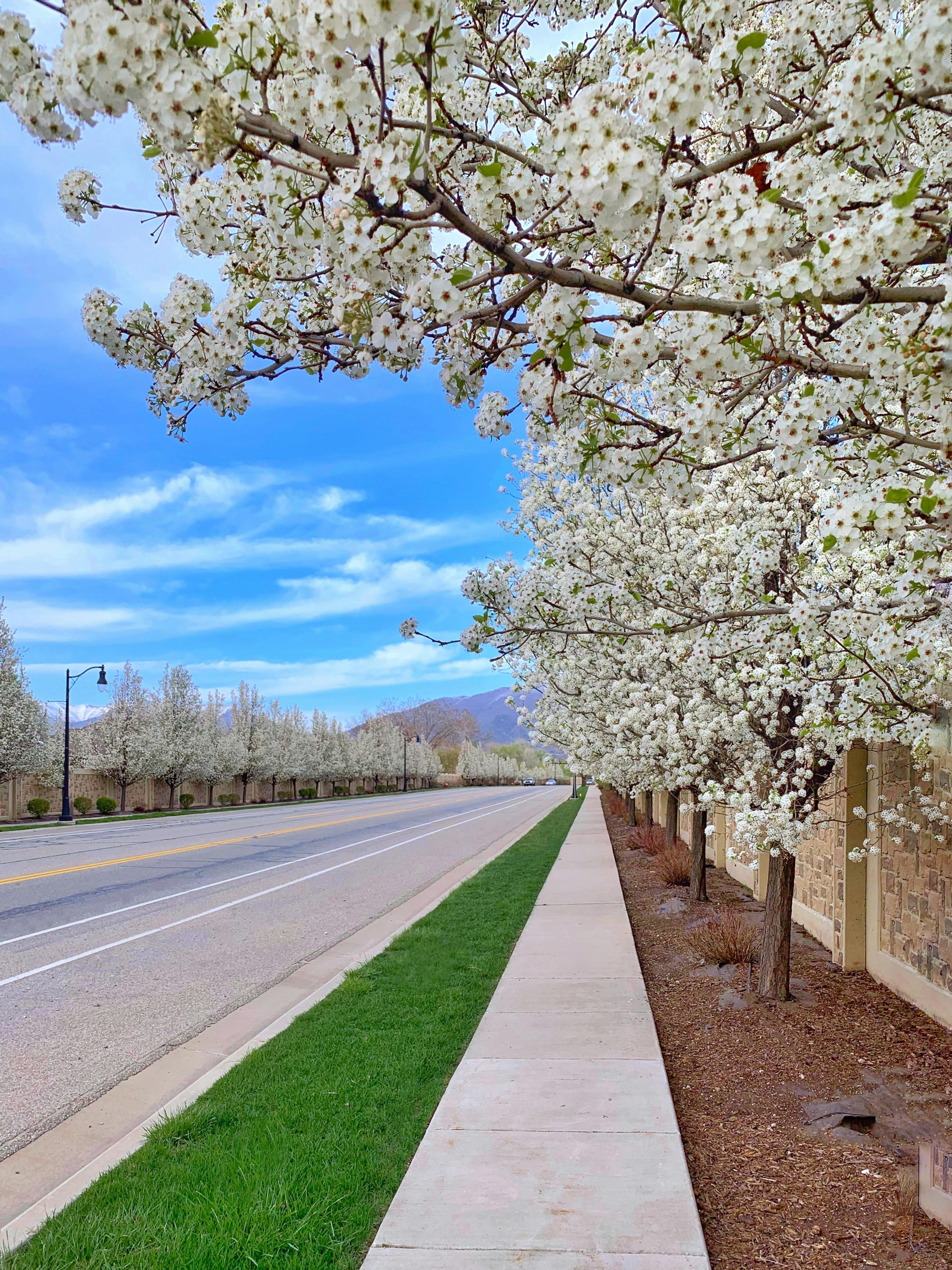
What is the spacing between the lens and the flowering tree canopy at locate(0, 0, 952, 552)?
2418mm

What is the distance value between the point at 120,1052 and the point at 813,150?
6666 millimetres

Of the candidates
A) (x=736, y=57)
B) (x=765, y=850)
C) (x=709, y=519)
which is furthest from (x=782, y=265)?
(x=765, y=850)

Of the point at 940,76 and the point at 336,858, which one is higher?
the point at 940,76

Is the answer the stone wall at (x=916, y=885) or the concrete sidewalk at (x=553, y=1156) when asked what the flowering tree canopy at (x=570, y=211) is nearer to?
the concrete sidewalk at (x=553, y=1156)

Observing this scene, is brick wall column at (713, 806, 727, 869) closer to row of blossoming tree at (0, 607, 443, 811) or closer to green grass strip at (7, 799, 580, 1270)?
green grass strip at (7, 799, 580, 1270)

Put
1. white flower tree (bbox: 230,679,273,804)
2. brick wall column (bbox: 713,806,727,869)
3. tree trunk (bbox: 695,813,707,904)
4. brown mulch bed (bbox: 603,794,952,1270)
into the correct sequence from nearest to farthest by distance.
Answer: brown mulch bed (bbox: 603,794,952,1270) < tree trunk (bbox: 695,813,707,904) < brick wall column (bbox: 713,806,727,869) < white flower tree (bbox: 230,679,273,804)

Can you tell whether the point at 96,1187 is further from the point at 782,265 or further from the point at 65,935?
the point at 65,935

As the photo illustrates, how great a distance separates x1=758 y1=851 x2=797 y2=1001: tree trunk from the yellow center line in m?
11.5

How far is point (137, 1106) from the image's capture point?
5234 mm

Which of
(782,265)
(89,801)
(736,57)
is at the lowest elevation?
(89,801)

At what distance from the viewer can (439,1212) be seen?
353 cm

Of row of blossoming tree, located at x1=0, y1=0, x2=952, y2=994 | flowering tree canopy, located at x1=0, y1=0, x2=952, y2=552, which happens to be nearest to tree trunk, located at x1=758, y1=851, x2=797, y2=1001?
row of blossoming tree, located at x1=0, y1=0, x2=952, y2=994

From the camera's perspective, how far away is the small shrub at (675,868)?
43.1ft

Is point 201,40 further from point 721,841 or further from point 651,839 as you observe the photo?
point 651,839
